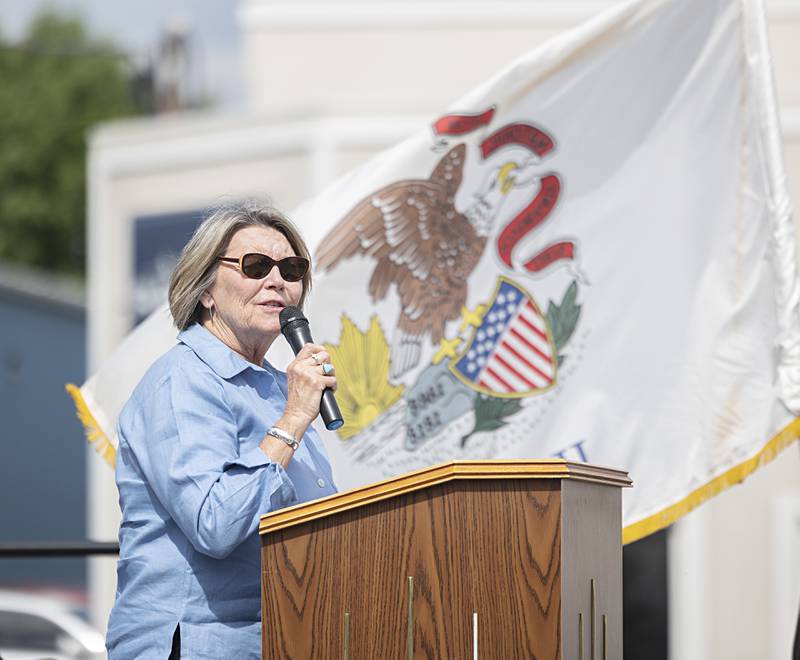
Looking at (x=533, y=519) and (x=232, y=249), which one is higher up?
(x=232, y=249)

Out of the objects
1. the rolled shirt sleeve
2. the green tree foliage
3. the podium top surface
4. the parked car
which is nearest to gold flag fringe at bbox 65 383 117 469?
the rolled shirt sleeve

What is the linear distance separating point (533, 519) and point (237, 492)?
1.92 ft

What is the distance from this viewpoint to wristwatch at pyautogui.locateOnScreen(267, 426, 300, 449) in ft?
10.3

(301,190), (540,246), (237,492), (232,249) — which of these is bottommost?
(237,492)

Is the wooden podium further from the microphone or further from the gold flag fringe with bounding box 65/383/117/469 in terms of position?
the gold flag fringe with bounding box 65/383/117/469

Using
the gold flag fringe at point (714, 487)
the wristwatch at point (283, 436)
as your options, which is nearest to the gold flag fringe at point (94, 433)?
the gold flag fringe at point (714, 487)

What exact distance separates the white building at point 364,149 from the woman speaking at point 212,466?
8.41 meters

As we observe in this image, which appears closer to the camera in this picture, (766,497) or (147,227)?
(766,497)

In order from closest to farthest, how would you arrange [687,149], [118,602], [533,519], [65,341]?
[533,519]
[118,602]
[687,149]
[65,341]

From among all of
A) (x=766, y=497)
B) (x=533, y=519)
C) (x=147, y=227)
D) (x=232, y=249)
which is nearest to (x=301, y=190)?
(x=147, y=227)

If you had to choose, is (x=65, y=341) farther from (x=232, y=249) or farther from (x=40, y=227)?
(x=232, y=249)

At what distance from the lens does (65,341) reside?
27500 mm

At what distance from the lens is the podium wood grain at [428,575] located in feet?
9.05

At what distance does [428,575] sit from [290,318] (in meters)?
0.83
